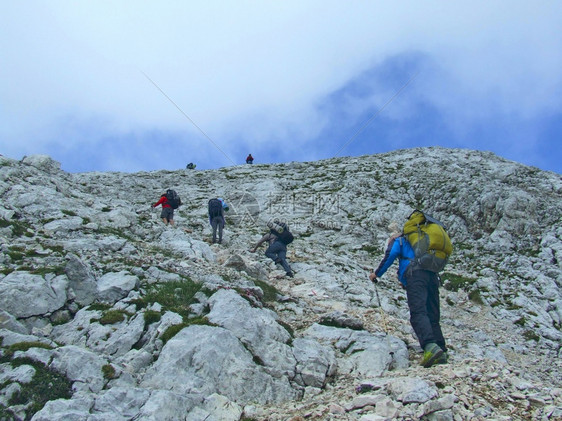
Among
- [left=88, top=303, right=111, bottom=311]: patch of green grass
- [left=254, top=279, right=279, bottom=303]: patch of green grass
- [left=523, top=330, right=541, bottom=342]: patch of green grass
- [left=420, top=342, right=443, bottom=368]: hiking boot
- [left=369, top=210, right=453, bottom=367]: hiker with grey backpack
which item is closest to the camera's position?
[left=420, top=342, right=443, bottom=368]: hiking boot

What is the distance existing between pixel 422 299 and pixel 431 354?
1.25m

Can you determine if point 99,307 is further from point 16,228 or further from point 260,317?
point 16,228

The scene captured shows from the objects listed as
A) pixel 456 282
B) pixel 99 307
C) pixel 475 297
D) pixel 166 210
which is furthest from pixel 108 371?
pixel 166 210

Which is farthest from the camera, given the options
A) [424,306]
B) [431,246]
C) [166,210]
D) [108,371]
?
[166,210]

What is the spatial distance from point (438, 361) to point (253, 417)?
13.4 ft

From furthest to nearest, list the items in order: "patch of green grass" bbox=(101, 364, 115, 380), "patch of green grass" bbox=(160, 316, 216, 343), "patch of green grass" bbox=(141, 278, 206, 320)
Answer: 1. "patch of green grass" bbox=(141, 278, 206, 320)
2. "patch of green grass" bbox=(160, 316, 216, 343)
3. "patch of green grass" bbox=(101, 364, 115, 380)

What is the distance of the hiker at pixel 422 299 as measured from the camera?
898cm

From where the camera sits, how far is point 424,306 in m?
9.55

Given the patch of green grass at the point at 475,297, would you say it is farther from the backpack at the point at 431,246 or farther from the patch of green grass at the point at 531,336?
the backpack at the point at 431,246

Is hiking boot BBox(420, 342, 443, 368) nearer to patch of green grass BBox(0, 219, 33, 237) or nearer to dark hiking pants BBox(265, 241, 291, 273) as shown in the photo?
dark hiking pants BBox(265, 241, 291, 273)

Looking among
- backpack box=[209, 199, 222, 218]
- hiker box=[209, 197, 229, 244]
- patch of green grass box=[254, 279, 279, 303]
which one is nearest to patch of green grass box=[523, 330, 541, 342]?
patch of green grass box=[254, 279, 279, 303]

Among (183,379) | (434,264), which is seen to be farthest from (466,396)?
(183,379)

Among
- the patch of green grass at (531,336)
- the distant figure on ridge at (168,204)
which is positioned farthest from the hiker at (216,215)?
the patch of green grass at (531,336)

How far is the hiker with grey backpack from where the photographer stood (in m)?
9.34
